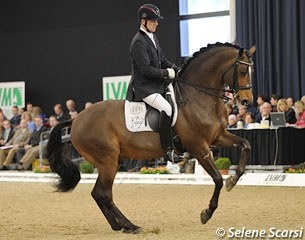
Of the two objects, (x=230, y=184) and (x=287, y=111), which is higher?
(x=287, y=111)

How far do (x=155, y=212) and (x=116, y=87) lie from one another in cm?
790

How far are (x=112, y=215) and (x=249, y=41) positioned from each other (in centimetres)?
890

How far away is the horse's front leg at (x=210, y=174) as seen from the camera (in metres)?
6.07

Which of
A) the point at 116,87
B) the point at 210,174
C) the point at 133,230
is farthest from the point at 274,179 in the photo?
the point at 116,87

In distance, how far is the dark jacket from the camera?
6273 millimetres

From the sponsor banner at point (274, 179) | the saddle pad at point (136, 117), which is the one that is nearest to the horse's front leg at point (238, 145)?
the saddle pad at point (136, 117)

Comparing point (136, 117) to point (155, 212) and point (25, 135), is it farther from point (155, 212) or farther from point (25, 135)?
point (25, 135)

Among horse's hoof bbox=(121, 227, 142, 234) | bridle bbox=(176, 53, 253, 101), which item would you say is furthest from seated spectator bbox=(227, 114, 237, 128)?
horse's hoof bbox=(121, 227, 142, 234)

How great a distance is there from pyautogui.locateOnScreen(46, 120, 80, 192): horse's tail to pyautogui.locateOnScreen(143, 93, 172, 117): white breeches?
3.48ft

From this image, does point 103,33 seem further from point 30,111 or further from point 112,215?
point 112,215

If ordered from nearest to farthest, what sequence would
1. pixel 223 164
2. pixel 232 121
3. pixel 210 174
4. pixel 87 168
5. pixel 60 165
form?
pixel 210 174, pixel 60 165, pixel 223 164, pixel 232 121, pixel 87 168

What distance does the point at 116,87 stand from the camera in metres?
15.3

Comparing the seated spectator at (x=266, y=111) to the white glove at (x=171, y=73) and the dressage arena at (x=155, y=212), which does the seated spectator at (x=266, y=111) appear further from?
the white glove at (x=171, y=73)

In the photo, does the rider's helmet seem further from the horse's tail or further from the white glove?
the horse's tail
